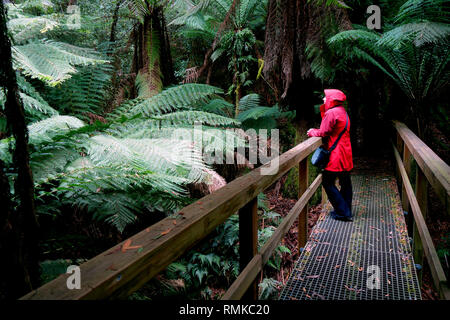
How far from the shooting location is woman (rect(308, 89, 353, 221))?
3137 mm

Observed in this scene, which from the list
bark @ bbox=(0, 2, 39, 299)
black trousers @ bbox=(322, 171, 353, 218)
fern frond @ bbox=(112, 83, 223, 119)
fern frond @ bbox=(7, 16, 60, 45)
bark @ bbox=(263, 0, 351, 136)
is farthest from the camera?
bark @ bbox=(263, 0, 351, 136)

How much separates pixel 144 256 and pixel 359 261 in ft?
7.16

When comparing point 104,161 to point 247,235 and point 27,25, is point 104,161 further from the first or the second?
point 27,25

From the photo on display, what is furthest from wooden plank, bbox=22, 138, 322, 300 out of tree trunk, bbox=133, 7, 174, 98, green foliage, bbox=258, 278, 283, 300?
tree trunk, bbox=133, 7, 174, 98

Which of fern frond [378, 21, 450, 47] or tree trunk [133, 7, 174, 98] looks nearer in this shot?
fern frond [378, 21, 450, 47]

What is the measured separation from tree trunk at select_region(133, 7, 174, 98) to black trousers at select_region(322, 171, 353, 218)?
2419mm

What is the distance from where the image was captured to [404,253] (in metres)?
2.60

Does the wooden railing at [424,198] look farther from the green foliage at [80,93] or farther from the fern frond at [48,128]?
the green foliage at [80,93]

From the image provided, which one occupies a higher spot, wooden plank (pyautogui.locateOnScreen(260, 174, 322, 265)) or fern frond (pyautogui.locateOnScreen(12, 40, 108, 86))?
fern frond (pyautogui.locateOnScreen(12, 40, 108, 86))

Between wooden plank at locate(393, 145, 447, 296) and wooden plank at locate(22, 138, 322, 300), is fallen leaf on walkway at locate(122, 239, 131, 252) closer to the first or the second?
wooden plank at locate(22, 138, 322, 300)

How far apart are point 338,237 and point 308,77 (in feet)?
7.90

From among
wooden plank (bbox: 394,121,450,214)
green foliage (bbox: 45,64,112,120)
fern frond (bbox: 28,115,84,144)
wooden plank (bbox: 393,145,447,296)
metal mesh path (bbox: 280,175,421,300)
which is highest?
green foliage (bbox: 45,64,112,120)
